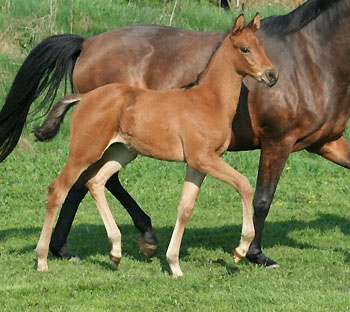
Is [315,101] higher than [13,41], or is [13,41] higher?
[315,101]

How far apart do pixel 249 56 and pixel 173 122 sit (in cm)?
72

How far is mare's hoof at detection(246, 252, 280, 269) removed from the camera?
A: 7.04 m

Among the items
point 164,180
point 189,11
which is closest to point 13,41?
point 189,11

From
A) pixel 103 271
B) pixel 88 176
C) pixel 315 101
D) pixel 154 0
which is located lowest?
pixel 154 0

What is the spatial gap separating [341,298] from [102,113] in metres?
2.14

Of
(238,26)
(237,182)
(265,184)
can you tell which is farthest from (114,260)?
(238,26)

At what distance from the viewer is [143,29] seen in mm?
7980

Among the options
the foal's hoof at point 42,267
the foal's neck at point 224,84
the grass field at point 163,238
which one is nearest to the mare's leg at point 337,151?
the grass field at point 163,238

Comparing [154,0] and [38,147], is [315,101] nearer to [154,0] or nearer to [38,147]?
[38,147]

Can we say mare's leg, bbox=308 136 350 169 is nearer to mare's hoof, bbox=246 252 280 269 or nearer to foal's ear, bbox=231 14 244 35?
mare's hoof, bbox=246 252 280 269

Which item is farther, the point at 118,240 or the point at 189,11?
the point at 189,11

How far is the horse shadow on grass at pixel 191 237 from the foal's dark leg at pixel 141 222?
103mm

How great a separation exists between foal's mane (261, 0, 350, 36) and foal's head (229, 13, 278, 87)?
919 millimetres

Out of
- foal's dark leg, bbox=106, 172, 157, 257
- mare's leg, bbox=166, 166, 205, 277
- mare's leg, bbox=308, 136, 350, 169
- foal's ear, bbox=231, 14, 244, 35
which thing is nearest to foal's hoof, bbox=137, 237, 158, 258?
foal's dark leg, bbox=106, 172, 157, 257
